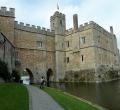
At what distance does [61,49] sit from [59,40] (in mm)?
1976

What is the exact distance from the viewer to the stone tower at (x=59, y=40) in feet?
160

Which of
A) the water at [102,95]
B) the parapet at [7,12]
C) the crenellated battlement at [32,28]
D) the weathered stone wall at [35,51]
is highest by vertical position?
the parapet at [7,12]

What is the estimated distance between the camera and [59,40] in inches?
1969

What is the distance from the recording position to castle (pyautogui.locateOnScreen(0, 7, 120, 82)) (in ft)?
142

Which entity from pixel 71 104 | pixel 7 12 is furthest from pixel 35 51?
pixel 71 104

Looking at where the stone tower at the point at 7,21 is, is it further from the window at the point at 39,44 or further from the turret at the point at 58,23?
the turret at the point at 58,23

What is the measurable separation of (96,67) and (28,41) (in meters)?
13.9

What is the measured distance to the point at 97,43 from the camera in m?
47.7

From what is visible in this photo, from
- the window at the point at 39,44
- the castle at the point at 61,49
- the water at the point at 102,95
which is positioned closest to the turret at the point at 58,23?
the castle at the point at 61,49

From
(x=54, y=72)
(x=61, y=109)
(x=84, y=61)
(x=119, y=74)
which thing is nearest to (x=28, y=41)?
(x=54, y=72)

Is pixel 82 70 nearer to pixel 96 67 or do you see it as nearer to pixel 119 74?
pixel 96 67

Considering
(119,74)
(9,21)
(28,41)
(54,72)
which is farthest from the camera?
(119,74)

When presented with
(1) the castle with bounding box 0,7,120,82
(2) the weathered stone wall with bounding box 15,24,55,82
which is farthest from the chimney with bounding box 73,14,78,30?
(2) the weathered stone wall with bounding box 15,24,55,82

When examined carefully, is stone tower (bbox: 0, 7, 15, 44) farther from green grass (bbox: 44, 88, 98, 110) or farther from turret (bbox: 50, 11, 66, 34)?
green grass (bbox: 44, 88, 98, 110)
